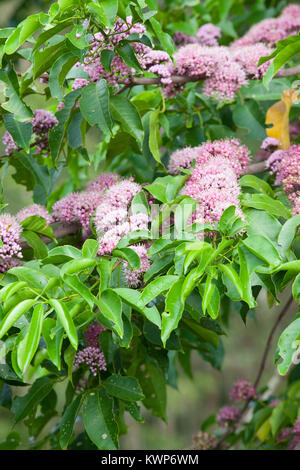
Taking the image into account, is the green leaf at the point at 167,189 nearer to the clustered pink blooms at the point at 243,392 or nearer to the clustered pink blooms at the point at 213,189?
the clustered pink blooms at the point at 213,189

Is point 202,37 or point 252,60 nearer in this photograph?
point 252,60

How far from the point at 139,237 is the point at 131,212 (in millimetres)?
300

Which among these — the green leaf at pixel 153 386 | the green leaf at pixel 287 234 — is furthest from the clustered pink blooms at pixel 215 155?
the green leaf at pixel 153 386

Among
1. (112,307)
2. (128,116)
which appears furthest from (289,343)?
(128,116)

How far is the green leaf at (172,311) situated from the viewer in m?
1.17

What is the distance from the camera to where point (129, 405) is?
167 centimetres

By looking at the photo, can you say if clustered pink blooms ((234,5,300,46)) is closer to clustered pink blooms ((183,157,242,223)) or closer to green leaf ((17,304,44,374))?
clustered pink blooms ((183,157,242,223))

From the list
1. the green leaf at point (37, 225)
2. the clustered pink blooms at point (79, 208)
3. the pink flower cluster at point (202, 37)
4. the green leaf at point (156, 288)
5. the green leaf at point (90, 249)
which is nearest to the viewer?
the green leaf at point (156, 288)

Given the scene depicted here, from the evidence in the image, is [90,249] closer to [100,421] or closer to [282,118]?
[100,421]

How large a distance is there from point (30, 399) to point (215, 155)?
87 cm

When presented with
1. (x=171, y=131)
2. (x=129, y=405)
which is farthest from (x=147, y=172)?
(x=129, y=405)

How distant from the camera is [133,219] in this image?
58.2 inches

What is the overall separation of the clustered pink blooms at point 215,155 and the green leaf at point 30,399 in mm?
731

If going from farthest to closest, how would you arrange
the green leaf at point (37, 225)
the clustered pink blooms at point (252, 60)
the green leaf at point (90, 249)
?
1. the clustered pink blooms at point (252, 60)
2. the green leaf at point (37, 225)
3. the green leaf at point (90, 249)
